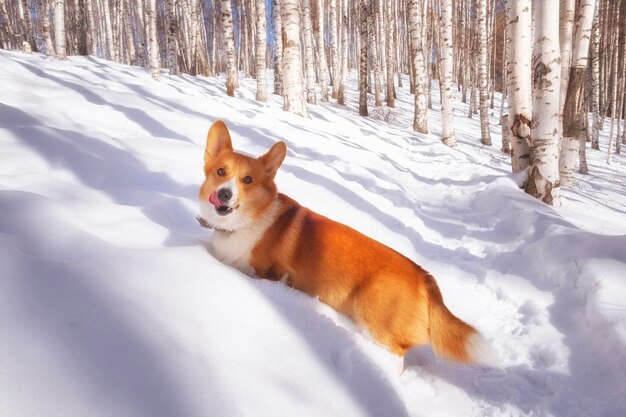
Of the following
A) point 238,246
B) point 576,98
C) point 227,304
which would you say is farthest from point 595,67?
point 227,304

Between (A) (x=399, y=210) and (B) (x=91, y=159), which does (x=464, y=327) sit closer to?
(A) (x=399, y=210)

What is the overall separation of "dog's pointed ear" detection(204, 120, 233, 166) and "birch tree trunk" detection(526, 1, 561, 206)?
4.99 metres

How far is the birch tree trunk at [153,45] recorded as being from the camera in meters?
12.8

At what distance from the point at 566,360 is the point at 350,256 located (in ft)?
5.06

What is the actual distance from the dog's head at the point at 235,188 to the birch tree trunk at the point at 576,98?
21.1 feet

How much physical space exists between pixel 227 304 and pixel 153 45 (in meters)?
14.3

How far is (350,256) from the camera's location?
2057 mm

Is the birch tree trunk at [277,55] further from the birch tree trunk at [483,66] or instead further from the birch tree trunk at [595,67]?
the birch tree trunk at [595,67]

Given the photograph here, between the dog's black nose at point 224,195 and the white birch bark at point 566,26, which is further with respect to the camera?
the white birch bark at point 566,26

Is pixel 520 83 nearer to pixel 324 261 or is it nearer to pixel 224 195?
pixel 324 261

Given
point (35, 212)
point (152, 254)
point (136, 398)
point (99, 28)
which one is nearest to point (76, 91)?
point (35, 212)

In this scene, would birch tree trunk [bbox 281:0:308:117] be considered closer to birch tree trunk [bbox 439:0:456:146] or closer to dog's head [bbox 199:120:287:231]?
birch tree trunk [bbox 439:0:456:146]

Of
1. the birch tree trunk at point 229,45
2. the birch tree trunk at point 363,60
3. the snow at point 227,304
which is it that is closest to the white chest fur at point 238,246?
the snow at point 227,304

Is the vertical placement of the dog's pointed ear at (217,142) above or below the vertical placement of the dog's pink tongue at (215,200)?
above
